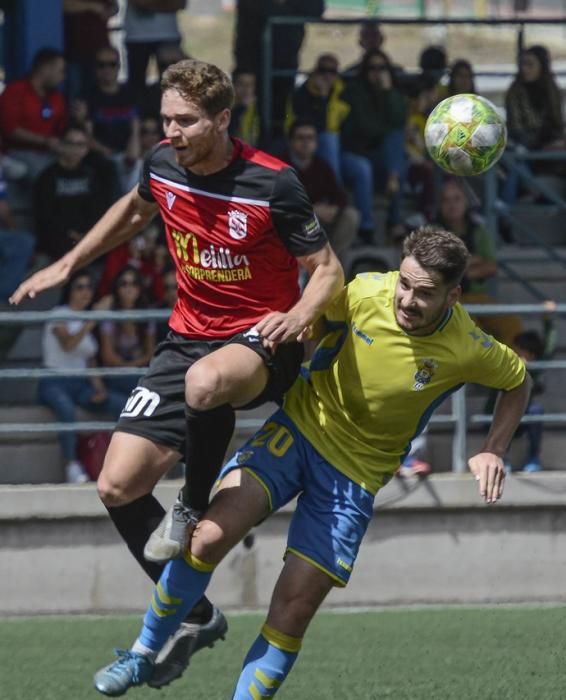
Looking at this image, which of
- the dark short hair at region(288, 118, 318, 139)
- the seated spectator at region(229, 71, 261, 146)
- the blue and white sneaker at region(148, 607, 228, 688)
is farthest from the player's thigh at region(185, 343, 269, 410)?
the seated spectator at region(229, 71, 261, 146)

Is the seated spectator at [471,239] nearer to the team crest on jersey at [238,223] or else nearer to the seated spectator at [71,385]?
the seated spectator at [71,385]

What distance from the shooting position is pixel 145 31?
1238 cm

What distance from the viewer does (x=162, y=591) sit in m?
6.09

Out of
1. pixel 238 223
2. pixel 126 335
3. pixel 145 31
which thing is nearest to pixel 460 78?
pixel 145 31

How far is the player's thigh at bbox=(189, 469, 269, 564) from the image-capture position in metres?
5.94

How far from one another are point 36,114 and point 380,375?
6.22 metres

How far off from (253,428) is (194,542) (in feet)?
12.8

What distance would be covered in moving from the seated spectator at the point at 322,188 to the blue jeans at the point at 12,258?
207 cm

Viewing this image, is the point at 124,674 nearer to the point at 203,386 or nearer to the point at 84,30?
the point at 203,386

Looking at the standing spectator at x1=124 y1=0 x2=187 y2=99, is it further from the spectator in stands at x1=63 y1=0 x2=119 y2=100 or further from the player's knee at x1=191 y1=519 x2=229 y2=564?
the player's knee at x1=191 y1=519 x2=229 y2=564

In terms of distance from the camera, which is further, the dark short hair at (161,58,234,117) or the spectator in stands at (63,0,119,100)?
the spectator in stands at (63,0,119,100)

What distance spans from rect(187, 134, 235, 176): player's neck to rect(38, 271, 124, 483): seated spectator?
3.79 m

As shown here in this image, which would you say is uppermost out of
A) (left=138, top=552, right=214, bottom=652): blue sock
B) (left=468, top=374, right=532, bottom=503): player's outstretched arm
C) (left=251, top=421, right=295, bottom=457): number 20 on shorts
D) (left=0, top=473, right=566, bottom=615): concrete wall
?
(left=468, top=374, right=532, bottom=503): player's outstretched arm

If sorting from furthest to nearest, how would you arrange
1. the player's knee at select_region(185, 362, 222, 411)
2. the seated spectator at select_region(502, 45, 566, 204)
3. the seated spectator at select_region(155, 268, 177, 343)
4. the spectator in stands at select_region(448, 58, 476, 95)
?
1. the seated spectator at select_region(502, 45, 566, 204)
2. the spectator in stands at select_region(448, 58, 476, 95)
3. the seated spectator at select_region(155, 268, 177, 343)
4. the player's knee at select_region(185, 362, 222, 411)
